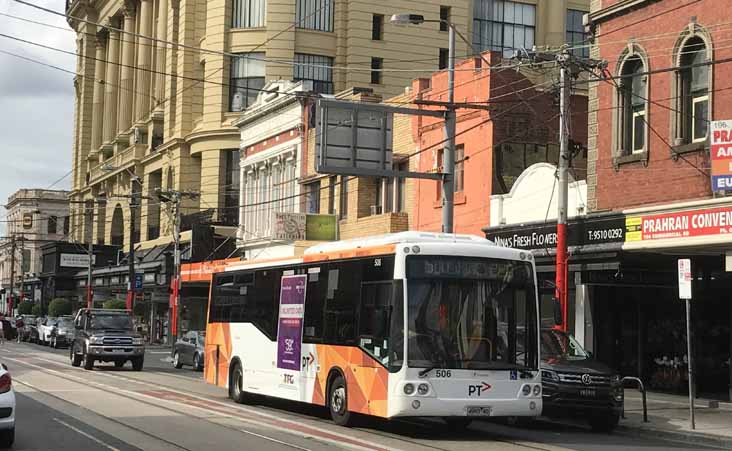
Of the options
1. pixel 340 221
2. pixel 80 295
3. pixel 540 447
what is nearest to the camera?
pixel 540 447

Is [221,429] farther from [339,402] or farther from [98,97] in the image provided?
[98,97]

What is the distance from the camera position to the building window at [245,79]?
59.7 meters

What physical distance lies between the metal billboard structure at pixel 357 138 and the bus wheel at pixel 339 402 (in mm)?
8616

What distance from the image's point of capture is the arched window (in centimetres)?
2636

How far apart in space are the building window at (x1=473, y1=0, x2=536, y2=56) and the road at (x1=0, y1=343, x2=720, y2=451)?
138 ft

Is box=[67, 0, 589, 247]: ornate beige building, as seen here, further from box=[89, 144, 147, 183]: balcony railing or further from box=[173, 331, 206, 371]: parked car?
box=[173, 331, 206, 371]: parked car

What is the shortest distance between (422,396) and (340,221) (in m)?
27.5

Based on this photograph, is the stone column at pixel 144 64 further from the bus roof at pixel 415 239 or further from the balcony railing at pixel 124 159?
the bus roof at pixel 415 239

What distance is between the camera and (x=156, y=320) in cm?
7100

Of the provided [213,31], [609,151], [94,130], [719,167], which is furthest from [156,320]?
[719,167]

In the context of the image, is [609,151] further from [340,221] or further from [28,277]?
[28,277]

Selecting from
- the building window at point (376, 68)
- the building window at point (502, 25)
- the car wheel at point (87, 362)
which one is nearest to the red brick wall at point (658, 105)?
the car wheel at point (87, 362)

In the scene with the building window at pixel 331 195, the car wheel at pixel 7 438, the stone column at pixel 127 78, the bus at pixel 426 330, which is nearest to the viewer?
the car wheel at pixel 7 438

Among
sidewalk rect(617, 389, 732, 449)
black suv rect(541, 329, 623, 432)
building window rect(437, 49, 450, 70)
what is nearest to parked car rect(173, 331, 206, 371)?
sidewalk rect(617, 389, 732, 449)
